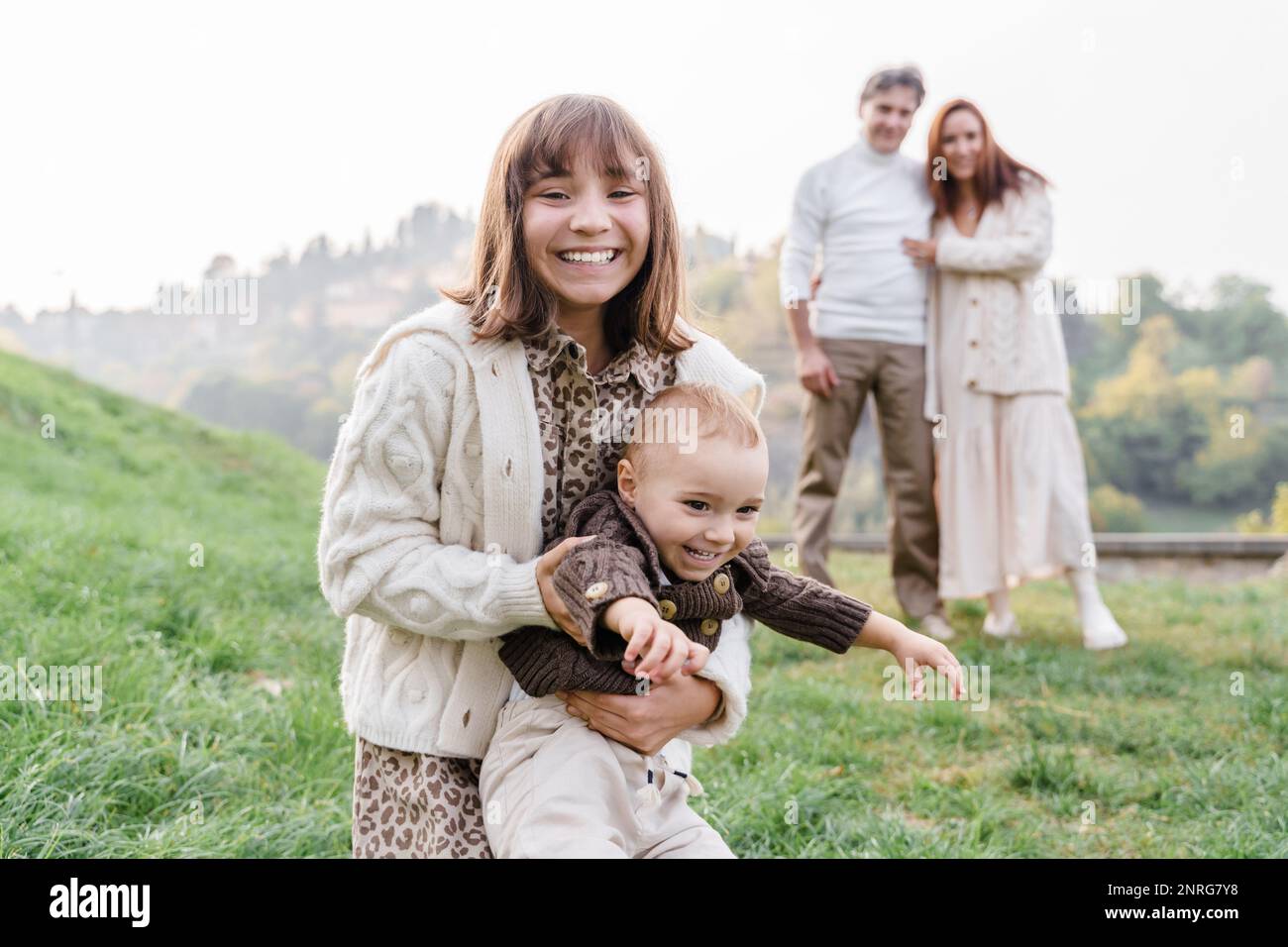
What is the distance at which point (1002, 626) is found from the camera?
512 cm

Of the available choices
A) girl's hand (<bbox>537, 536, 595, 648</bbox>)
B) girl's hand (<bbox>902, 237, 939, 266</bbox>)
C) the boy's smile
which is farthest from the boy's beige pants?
girl's hand (<bbox>902, 237, 939, 266</bbox>)

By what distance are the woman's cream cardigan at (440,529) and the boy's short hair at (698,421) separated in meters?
0.16

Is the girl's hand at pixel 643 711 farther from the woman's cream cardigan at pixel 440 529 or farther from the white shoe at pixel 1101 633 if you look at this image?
the white shoe at pixel 1101 633

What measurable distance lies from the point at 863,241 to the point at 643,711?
3.69 meters

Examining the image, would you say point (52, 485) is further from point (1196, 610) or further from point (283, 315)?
point (283, 315)

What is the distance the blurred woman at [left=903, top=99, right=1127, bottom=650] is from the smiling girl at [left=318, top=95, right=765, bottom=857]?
129 inches

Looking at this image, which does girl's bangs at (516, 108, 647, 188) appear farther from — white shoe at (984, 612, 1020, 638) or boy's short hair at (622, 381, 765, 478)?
white shoe at (984, 612, 1020, 638)

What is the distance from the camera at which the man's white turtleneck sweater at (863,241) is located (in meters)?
5.11

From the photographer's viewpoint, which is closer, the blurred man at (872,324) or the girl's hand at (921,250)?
the girl's hand at (921,250)

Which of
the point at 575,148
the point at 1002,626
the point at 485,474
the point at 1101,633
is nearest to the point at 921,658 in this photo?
the point at 485,474

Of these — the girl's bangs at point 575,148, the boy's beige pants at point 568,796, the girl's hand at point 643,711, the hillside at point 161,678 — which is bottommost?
the hillside at point 161,678

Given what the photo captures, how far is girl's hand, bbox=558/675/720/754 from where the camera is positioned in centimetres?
179

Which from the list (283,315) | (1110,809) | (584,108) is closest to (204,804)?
(584,108)

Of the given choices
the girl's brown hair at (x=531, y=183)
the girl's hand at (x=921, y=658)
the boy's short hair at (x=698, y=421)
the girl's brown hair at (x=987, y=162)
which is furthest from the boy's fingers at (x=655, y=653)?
the girl's brown hair at (x=987, y=162)
